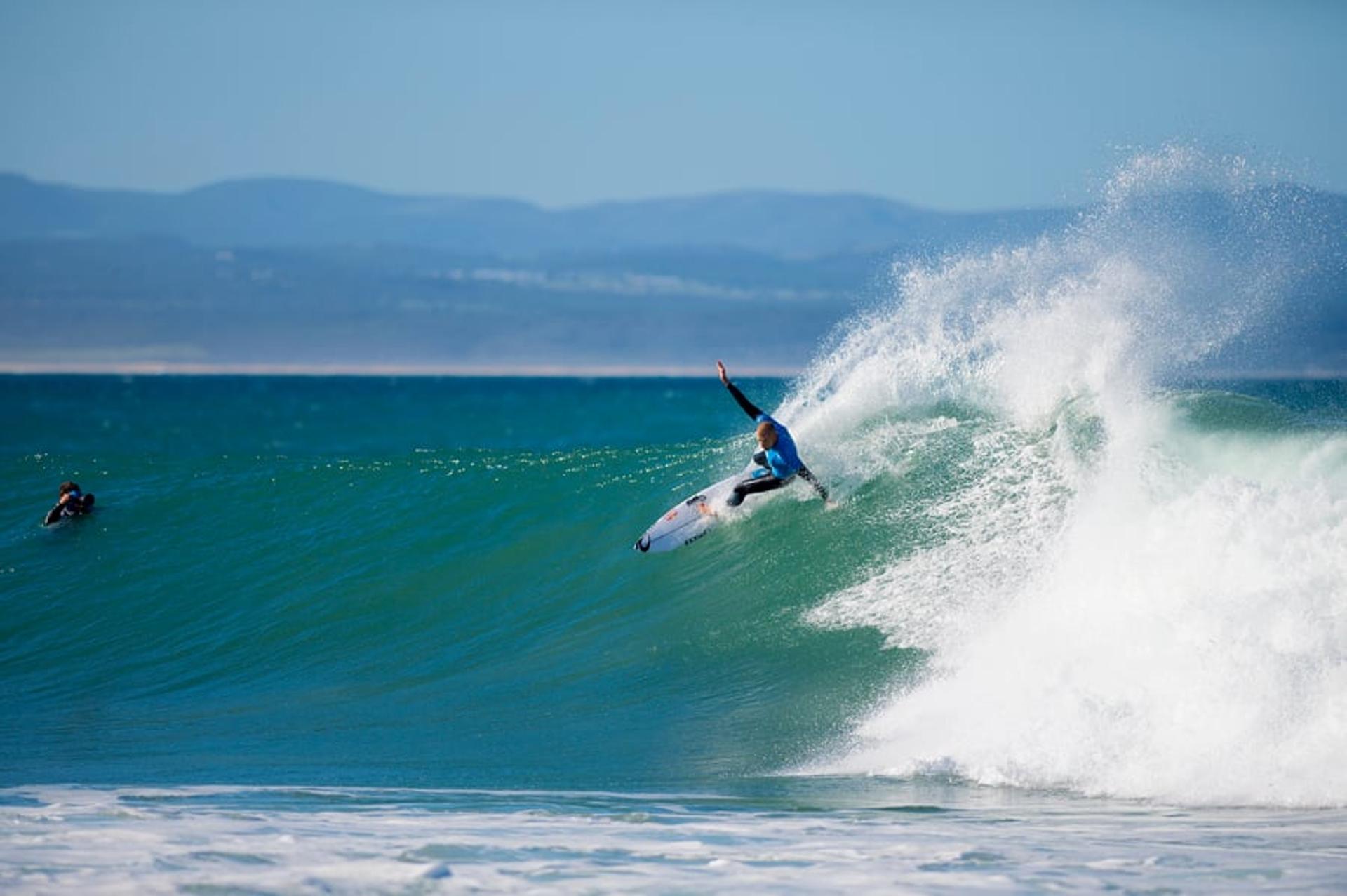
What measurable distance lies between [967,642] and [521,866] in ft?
14.5

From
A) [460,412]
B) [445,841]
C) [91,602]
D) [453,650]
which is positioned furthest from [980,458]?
[460,412]

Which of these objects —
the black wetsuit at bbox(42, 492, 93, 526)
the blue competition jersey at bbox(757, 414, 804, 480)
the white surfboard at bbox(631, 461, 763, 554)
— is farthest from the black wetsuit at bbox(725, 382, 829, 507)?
the black wetsuit at bbox(42, 492, 93, 526)

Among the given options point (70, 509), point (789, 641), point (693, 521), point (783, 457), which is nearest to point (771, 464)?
point (783, 457)

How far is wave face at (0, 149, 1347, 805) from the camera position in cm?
870

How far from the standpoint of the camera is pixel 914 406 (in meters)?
14.4

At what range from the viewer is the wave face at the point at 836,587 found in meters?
8.70

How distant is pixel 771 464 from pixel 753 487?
281 mm

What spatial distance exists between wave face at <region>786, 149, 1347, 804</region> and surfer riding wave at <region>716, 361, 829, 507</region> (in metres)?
0.64

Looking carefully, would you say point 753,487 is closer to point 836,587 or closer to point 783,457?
point 783,457

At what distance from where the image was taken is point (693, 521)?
44.2 feet

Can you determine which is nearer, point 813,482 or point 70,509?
point 813,482

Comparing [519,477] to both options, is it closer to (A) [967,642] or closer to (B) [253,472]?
(B) [253,472]

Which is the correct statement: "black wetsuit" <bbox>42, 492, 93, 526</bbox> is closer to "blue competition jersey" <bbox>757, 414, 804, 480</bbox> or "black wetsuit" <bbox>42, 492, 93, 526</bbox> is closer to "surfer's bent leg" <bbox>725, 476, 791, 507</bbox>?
"surfer's bent leg" <bbox>725, 476, 791, 507</bbox>

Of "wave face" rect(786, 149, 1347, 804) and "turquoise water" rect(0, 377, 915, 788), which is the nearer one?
"wave face" rect(786, 149, 1347, 804)
